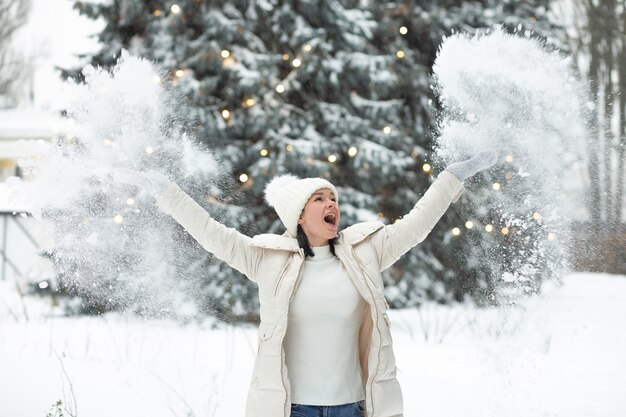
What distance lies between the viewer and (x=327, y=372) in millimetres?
1781

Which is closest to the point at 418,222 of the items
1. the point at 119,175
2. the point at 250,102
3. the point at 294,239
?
the point at 294,239

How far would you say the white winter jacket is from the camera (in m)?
1.80

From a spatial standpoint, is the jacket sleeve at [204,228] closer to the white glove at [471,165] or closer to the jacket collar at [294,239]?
the jacket collar at [294,239]

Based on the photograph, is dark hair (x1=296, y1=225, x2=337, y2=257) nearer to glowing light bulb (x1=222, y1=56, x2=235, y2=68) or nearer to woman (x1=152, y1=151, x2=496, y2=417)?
woman (x1=152, y1=151, x2=496, y2=417)

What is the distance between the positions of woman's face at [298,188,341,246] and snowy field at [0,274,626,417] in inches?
61.5

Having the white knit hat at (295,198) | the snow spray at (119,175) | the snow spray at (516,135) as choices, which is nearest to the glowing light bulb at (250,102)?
the snow spray at (119,175)

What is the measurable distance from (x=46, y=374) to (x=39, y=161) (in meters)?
1.41

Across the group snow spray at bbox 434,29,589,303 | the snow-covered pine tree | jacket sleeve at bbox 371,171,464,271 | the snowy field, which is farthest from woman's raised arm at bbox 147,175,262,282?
the snow-covered pine tree

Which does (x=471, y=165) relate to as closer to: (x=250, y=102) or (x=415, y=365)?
(x=415, y=365)

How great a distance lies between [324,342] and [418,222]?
0.45 meters

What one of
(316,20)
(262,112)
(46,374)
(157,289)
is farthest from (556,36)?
(46,374)

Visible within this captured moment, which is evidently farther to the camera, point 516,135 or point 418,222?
point 516,135

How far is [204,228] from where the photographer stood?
6.24 feet

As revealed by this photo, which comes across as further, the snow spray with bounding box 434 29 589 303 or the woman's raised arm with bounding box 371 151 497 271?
the snow spray with bounding box 434 29 589 303
